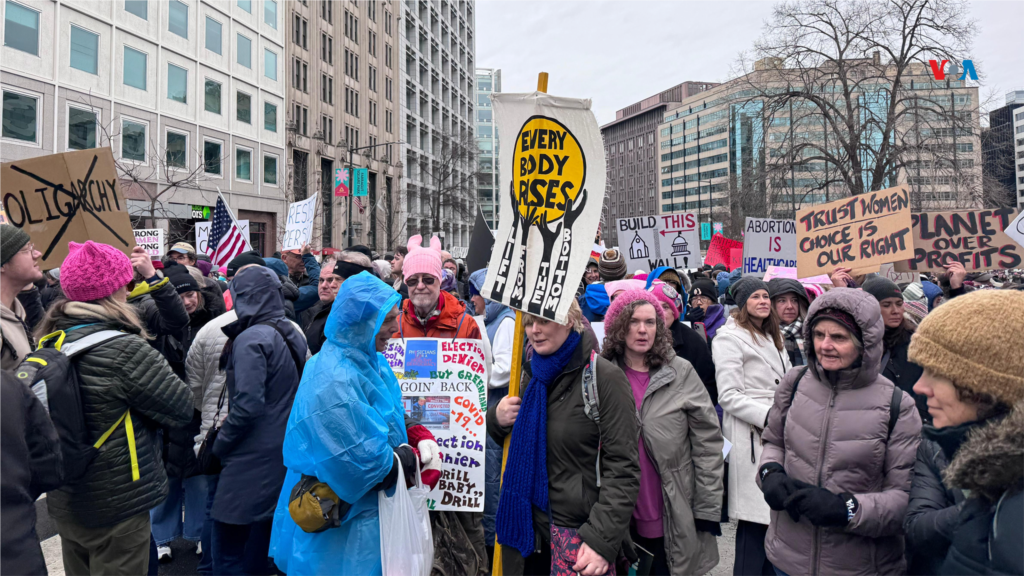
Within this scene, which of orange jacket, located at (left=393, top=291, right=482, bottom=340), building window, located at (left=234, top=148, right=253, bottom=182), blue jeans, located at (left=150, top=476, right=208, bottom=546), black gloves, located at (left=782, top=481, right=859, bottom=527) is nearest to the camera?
black gloves, located at (left=782, top=481, right=859, bottom=527)

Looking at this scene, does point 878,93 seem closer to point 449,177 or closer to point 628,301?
point 628,301

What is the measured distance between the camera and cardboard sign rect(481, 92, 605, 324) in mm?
2826

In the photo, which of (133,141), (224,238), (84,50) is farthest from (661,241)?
(133,141)

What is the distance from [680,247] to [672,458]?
717cm

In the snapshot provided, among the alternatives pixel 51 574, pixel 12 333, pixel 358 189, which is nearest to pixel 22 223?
pixel 12 333

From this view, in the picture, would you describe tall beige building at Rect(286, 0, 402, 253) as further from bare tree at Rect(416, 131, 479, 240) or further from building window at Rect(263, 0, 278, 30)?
bare tree at Rect(416, 131, 479, 240)

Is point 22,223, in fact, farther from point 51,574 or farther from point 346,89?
point 346,89

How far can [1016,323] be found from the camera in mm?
1847

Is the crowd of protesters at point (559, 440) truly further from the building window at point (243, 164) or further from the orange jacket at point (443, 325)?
the building window at point (243, 164)

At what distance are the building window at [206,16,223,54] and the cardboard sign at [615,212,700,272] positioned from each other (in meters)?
28.7

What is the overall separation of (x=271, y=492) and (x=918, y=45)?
2590 cm

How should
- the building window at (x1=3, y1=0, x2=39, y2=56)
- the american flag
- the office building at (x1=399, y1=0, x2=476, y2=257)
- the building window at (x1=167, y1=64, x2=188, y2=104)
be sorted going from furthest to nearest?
the office building at (x1=399, y1=0, x2=476, y2=257)
the building window at (x1=167, y1=64, x2=188, y2=104)
the building window at (x1=3, y1=0, x2=39, y2=56)
the american flag

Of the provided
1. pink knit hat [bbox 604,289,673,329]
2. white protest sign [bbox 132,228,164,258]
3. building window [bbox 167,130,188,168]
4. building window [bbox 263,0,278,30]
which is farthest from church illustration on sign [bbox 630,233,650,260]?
building window [bbox 263,0,278,30]

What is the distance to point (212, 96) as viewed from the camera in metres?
31.4
